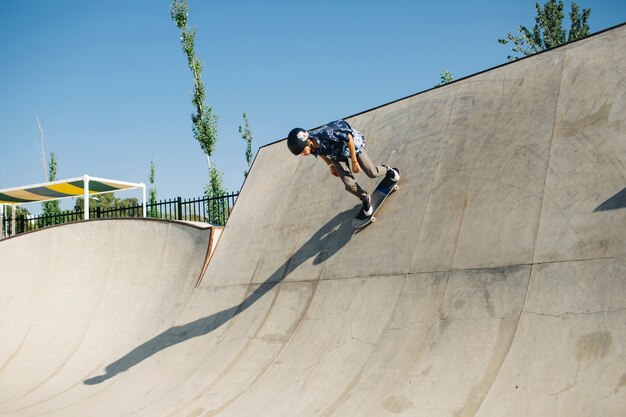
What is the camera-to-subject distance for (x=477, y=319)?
4.82m

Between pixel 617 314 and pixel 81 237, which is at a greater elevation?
pixel 81 237

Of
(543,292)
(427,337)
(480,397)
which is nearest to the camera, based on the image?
(480,397)

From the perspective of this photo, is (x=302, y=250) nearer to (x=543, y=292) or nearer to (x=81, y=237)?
(x=543, y=292)

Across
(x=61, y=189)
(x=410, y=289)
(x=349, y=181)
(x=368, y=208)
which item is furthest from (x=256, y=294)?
(x=61, y=189)

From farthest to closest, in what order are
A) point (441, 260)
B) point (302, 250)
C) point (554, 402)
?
point (302, 250) → point (441, 260) → point (554, 402)

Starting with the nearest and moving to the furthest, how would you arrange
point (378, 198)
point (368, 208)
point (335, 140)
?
1. point (335, 140)
2. point (368, 208)
3. point (378, 198)

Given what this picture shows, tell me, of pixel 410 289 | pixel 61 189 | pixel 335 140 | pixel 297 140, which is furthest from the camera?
pixel 61 189

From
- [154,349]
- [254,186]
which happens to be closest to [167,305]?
[154,349]

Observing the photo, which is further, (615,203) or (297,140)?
(297,140)

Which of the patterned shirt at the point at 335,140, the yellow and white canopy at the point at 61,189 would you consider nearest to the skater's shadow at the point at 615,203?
the patterned shirt at the point at 335,140

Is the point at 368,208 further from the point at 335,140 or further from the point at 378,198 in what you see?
the point at 335,140

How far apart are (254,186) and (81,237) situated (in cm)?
A: 423

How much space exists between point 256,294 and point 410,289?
289cm

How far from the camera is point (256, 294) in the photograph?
7.80 m
